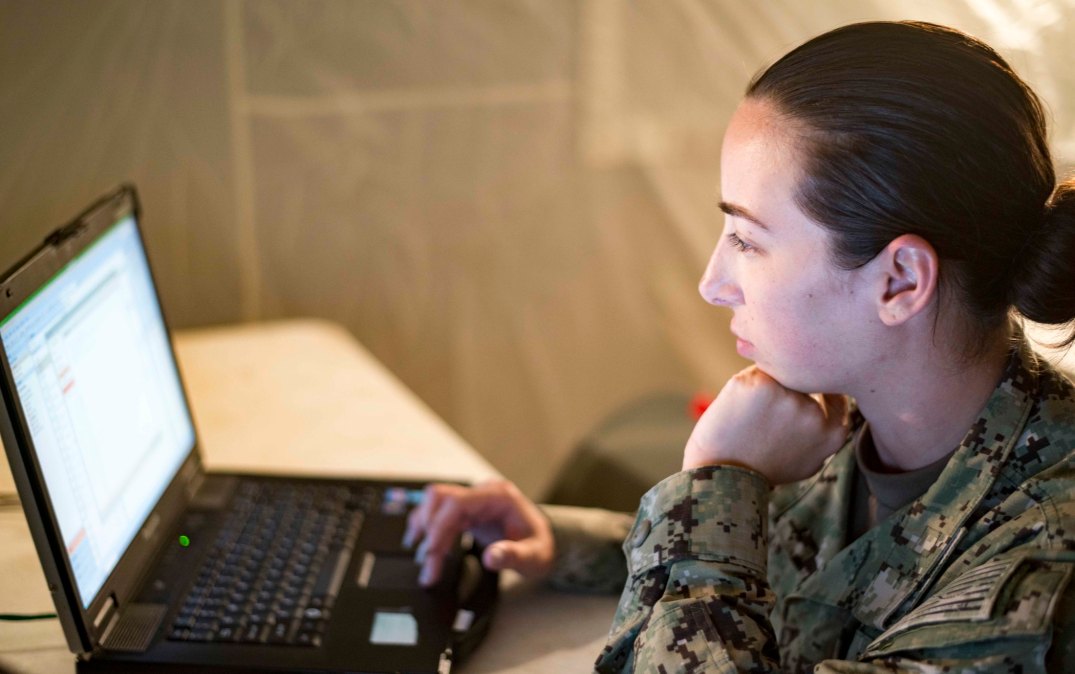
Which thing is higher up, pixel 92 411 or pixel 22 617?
pixel 92 411

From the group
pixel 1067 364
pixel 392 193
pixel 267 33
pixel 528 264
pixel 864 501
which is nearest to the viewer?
pixel 864 501

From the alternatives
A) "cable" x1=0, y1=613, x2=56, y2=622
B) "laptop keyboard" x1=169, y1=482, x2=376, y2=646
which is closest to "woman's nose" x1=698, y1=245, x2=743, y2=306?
"laptop keyboard" x1=169, y1=482, x2=376, y2=646

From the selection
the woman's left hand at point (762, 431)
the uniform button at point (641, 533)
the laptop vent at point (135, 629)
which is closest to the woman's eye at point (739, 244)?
the woman's left hand at point (762, 431)

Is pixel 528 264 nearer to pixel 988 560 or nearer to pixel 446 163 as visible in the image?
pixel 446 163

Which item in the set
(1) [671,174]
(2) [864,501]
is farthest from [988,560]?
(1) [671,174]

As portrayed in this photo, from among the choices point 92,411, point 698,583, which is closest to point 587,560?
point 698,583

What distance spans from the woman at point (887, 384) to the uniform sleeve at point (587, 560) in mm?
189

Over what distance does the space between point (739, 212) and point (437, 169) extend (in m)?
1.18

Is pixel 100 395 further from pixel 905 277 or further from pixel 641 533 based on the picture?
pixel 905 277

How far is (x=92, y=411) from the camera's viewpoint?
0.95 meters

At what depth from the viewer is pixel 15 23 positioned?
1508 mm

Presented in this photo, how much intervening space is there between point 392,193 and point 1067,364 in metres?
1.19

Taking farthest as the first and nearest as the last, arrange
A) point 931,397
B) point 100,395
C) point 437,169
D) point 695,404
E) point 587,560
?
point 437,169 < point 695,404 < point 587,560 < point 100,395 < point 931,397

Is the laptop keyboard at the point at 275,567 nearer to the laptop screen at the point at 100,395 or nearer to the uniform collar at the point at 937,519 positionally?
the laptop screen at the point at 100,395
